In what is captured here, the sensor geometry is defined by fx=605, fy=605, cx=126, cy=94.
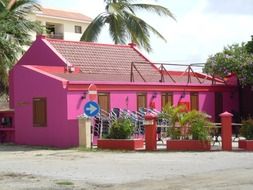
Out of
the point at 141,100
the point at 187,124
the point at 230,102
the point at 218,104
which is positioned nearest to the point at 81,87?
the point at 141,100

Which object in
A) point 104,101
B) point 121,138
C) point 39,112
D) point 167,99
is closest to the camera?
point 121,138

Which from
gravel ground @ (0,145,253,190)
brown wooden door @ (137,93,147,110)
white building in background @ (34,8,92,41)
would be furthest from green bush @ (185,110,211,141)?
white building in background @ (34,8,92,41)

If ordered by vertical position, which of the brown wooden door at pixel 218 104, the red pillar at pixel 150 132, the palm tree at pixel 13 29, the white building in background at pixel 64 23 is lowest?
the red pillar at pixel 150 132

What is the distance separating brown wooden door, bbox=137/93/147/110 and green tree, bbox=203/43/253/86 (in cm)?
545

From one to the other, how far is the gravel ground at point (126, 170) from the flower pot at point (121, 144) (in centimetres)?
108

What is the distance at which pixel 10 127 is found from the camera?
29.7 metres

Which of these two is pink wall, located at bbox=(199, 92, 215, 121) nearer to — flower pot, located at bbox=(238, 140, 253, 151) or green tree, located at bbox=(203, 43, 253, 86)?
green tree, located at bbox=(203, 43, 253, 86)

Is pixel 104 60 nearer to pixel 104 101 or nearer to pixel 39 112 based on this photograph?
pixel 104 101

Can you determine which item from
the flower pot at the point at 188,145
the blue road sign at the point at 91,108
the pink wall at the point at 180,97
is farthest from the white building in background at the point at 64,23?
the flower pot at the point at 188,145

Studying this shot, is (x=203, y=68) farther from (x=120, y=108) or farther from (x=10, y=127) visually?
(x=10, y=127)

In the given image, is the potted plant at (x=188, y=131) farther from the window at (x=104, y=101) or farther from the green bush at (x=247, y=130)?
the window at (x=104, y=101)

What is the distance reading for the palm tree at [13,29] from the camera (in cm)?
3058

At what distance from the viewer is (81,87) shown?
25.8 m

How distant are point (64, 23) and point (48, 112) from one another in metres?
44.5
